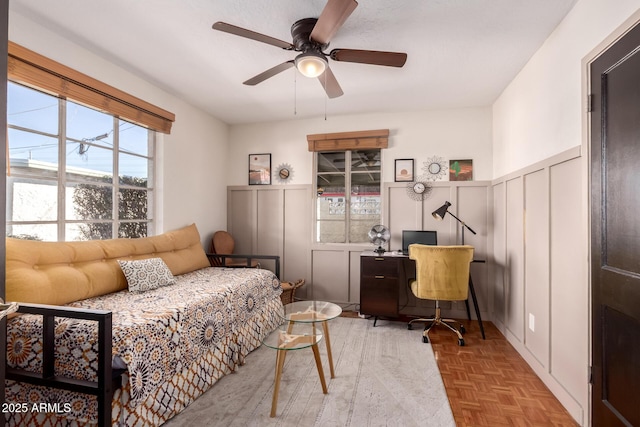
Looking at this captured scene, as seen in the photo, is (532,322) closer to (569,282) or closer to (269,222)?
(569,282)

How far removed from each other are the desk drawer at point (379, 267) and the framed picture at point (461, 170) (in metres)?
1.34

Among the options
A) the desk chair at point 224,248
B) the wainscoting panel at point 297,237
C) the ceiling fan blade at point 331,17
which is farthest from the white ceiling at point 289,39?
the desk chair at point 224,248

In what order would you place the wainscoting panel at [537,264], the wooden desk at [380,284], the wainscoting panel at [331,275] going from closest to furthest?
the wainscoting panel at [537,264] → the wooden desk at [380,284] → the wainscoting panel at [331,275]

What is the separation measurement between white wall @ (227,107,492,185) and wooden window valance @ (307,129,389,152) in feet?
0.39

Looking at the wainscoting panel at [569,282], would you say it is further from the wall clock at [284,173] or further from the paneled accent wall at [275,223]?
the wall clock at [284,173]

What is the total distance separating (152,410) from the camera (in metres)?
1.72

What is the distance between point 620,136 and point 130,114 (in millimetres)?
3537

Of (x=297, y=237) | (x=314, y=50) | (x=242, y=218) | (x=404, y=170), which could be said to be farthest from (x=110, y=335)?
(x=404, y=170)

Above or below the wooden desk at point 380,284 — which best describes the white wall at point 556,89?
above

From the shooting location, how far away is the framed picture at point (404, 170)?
13.0ft

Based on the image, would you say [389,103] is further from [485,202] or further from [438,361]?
[438,361]

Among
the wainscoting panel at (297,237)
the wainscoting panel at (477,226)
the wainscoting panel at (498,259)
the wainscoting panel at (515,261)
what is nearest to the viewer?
the wainscoting panel at (515,261)

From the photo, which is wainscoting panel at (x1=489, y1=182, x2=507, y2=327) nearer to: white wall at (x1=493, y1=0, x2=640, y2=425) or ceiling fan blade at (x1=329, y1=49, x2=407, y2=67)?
white wall at (x1=493, y1=0, x2=640, y2=425)

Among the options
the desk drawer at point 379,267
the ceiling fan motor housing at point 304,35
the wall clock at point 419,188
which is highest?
the ceiling fan motor housing at point 304,35
